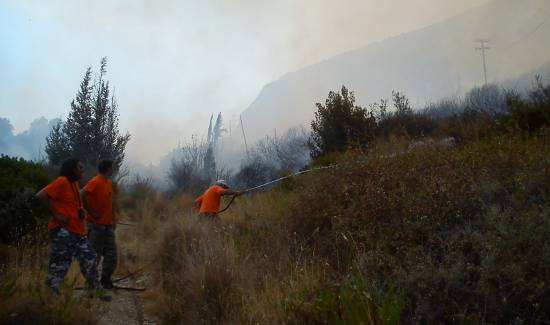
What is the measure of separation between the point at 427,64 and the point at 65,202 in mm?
59864

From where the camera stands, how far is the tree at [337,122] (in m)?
13.8

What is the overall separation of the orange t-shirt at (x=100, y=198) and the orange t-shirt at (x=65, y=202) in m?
0.62

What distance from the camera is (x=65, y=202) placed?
16.0 ft

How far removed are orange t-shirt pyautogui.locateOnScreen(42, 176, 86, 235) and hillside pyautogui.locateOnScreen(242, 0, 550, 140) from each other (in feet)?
144

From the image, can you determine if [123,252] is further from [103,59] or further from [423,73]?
[423,73]

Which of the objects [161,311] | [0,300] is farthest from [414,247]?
[0,300]

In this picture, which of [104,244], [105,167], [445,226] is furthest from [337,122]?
[445,226]

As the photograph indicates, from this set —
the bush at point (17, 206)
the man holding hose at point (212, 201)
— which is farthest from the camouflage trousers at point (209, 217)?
the bush at point (17, 206)

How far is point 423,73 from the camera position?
56844mm

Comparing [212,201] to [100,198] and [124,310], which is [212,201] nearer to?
[100,198]

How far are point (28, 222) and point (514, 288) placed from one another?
22.7 ft

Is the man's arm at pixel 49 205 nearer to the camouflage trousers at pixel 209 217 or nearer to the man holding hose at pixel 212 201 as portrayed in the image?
the camouflage trousers at pixel 209 217

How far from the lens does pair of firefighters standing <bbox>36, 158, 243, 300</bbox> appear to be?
475cm

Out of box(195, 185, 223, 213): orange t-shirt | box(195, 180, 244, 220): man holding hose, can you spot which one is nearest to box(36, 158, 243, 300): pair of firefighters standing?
box(195, 180, 244, 220): man holding hose
